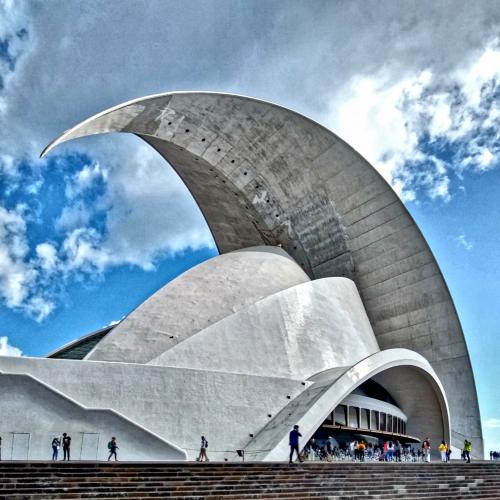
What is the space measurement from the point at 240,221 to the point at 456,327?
10.3m

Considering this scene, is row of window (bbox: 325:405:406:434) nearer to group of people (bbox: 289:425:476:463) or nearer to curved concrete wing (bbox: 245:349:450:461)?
group of people (bbox: 289:425:476:463)

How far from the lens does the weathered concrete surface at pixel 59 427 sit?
13516 mm

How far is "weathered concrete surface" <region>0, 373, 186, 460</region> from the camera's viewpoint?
44.3ft

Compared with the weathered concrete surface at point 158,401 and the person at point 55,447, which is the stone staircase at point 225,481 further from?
the weathered concrete surface at point 158,401

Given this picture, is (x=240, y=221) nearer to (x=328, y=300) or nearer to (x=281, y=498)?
(x=328, y=300)

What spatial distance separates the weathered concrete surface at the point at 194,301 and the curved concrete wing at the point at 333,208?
333cm

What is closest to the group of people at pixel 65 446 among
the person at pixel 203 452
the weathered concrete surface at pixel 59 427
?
the weathered concrete surface at pixel 59 427

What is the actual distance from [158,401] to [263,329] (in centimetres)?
411

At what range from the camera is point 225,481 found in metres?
11.1

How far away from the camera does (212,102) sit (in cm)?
2227

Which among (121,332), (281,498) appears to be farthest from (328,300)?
(281,498)

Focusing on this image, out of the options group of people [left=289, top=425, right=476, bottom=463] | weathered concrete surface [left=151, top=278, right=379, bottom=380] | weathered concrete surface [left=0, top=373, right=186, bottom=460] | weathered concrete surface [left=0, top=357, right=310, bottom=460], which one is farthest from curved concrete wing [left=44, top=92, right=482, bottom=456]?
weathered concrete surface [left=0, top=373, right=186, bottom=460]

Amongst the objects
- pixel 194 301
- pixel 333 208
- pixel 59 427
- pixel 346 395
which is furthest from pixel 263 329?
pixel 333 208

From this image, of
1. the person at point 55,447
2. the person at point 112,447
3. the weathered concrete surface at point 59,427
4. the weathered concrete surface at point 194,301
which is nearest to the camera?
the person at point 55,447
